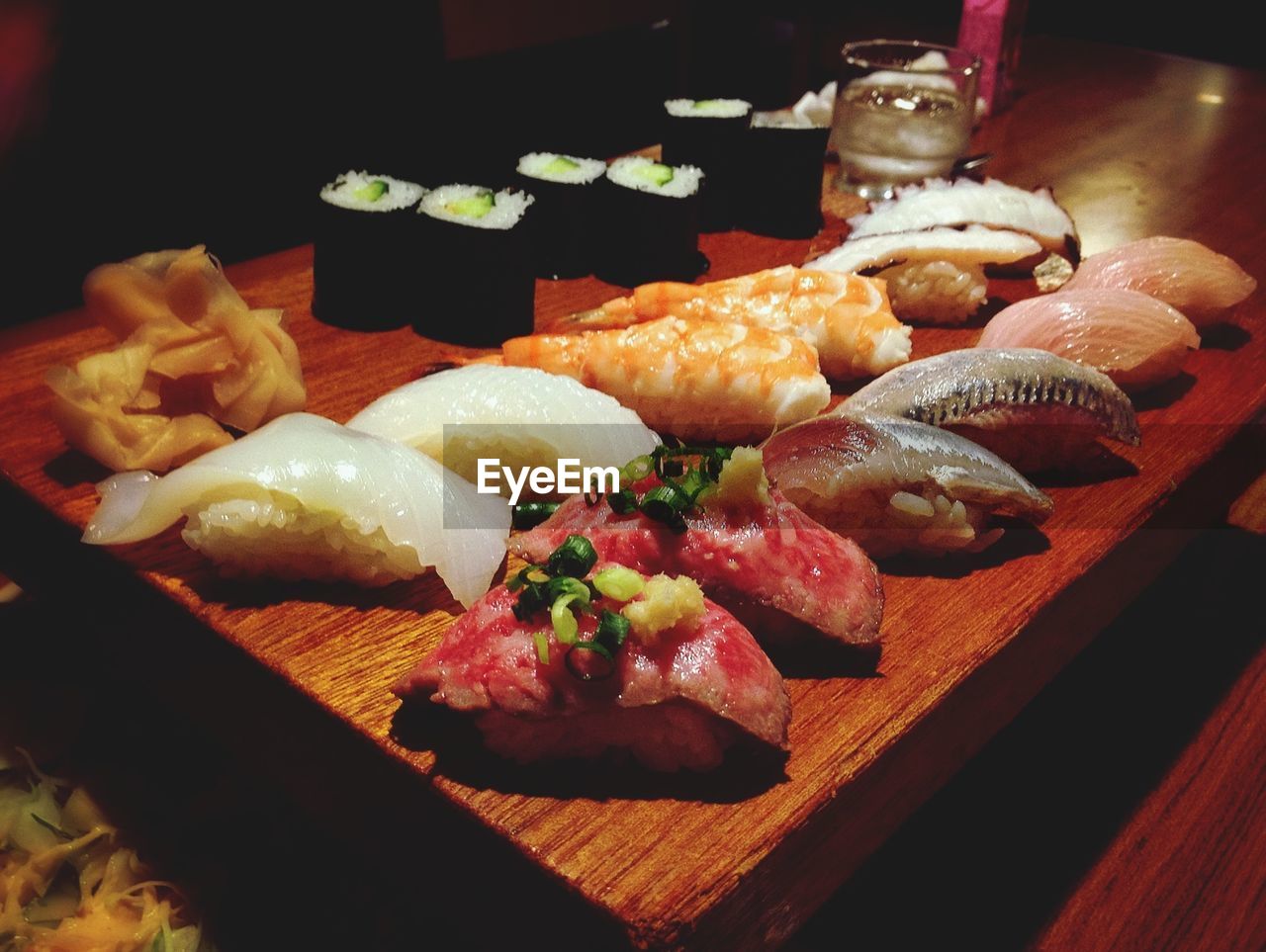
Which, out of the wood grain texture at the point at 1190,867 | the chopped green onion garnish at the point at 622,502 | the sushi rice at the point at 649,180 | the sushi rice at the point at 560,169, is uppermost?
the sushi rice at the point at 560,169

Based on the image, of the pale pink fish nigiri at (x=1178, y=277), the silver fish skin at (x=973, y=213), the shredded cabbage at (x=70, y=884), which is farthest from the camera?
the silver fish skin at (x=973, y=213)

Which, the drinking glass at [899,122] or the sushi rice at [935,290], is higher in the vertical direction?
the drinking glass at [899,122]

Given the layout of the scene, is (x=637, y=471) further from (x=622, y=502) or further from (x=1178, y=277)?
(x=1178, y=277)

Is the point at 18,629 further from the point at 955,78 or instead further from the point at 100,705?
the point at 955,78

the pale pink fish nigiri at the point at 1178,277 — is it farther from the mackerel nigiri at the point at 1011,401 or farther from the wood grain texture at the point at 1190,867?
the wood grain texture at the point at 1190,867

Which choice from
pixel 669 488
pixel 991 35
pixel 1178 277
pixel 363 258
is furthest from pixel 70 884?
pixel 991 35

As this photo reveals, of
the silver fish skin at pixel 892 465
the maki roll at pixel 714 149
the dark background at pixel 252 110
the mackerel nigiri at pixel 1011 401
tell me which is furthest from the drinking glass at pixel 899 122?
the silver fish skin at pixel 892 465
